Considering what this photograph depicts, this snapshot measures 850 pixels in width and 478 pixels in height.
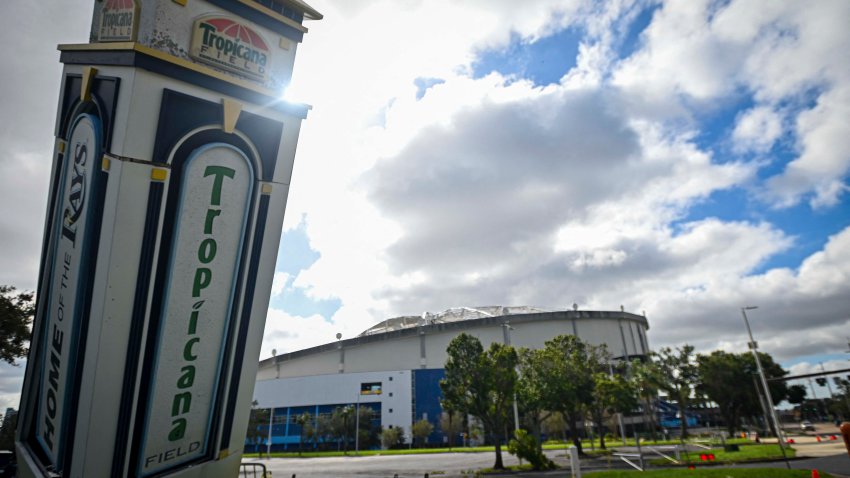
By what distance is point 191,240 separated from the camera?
792 cm

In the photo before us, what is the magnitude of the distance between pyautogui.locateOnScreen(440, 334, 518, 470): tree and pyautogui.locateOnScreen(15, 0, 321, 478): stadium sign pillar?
Answer: 70.9 ft

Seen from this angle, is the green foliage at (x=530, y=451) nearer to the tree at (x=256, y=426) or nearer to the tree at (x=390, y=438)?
the tree at (x=390, y=438)

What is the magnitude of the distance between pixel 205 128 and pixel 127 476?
613 centimetres

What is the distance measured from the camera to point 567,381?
34969 mm

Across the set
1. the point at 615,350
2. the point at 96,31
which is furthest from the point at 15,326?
the point at 615,350

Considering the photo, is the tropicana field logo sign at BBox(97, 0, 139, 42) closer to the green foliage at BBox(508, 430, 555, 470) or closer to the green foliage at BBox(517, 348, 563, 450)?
the green foliage at BBox(508, 430, 555, 470)

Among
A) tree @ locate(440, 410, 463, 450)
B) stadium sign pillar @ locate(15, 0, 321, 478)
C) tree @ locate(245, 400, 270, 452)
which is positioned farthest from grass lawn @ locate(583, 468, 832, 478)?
tree @ locate(245, 400, 270, 452)

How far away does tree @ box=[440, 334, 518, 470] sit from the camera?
28.3 meters

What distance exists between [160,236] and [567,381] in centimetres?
3397

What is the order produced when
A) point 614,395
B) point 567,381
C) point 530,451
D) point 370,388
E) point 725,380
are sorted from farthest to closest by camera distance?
point 370,388, point 725,380, point 614,395, point 567,381, point 530,451

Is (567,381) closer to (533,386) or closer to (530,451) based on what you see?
(533,386)

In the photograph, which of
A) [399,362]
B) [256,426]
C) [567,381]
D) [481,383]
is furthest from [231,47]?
[399,362]

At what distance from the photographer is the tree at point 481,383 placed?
2828 cm

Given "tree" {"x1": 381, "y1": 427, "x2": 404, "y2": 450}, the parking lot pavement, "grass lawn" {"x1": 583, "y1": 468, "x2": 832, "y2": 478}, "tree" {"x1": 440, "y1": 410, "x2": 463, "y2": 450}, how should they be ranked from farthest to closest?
"tree" {"x1": 381, "y1": 427, "x2": 404, "y2": 450}, "tree" {"x1": 440, "y1": 410, "x2": 463, "y2": 450}, the parking lot pavement, "grass lawn" {"x1": 583, "y1": 468, "x2": 832, "y2": 478}
